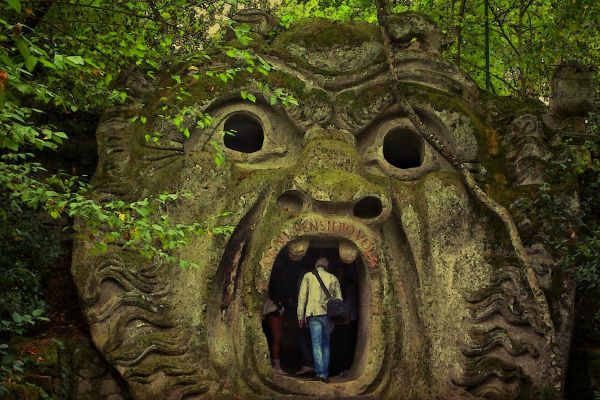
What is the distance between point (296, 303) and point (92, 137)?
4998mm

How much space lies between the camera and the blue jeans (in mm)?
10234

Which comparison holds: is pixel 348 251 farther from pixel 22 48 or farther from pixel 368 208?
pixel 22 48

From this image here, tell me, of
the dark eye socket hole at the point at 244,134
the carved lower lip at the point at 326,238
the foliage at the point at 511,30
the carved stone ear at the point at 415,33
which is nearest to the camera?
the carved lower lip at the point at 326,238

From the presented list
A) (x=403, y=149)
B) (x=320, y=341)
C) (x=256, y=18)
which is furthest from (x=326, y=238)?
(x=256, y=18)

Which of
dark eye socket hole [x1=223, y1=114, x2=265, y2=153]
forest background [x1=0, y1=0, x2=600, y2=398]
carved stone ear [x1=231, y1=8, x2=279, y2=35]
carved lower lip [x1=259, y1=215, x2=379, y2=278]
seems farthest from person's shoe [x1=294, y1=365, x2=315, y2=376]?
carved stone ear [x1=231, y1=8, x2=279, y2=35]

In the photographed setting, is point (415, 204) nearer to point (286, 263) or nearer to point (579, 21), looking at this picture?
point (286, 263)

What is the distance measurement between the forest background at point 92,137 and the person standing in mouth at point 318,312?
164 cm

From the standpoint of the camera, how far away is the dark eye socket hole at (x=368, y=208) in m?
10.5

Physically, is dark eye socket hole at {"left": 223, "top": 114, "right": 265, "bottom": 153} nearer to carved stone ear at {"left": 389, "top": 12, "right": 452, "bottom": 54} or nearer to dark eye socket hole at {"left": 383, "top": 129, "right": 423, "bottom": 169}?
dark eye socket hole at {"left": 383, "top": 129, "right": 423, "bottom": 169}

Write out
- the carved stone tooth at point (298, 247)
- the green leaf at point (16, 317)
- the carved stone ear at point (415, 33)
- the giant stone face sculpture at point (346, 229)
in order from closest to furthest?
the green leaf at point (16, 317)
the giant stone face sculpture at point (346, 229)
the carved stone tooth at point (298, 247)
the carved stone ear at point (415, 33)

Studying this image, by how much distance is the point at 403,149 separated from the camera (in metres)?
11.7

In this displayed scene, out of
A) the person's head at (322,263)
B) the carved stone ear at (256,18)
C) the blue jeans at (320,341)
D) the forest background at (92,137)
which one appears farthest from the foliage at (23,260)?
the carved stone ear at (256,18)

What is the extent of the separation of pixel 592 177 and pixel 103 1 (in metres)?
7.66

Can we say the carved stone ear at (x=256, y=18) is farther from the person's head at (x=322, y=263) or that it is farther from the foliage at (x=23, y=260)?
the foliage at (x=23, y=260)
